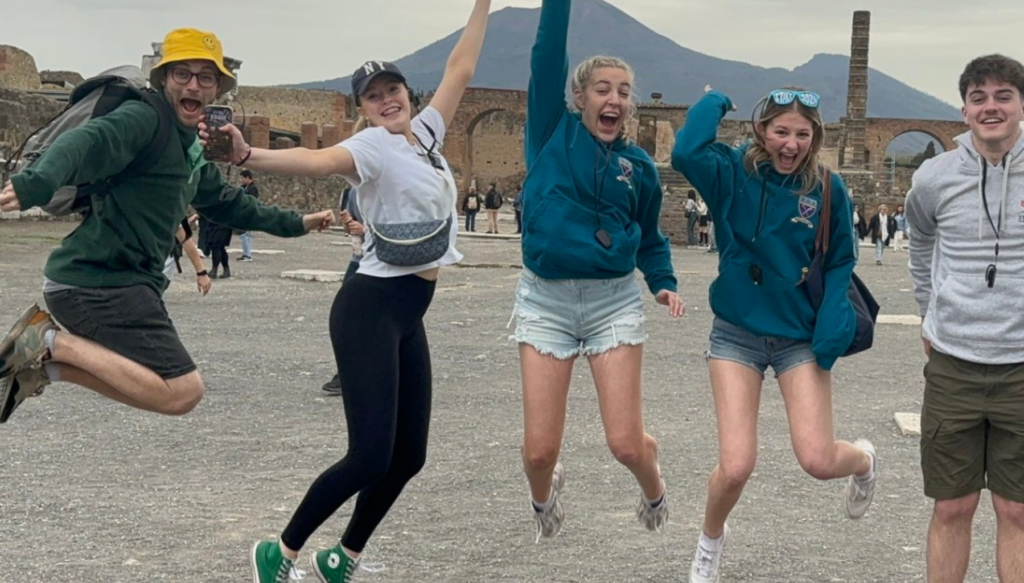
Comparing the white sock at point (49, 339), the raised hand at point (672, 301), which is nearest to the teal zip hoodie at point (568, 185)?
the raised hand at point (672, 301)

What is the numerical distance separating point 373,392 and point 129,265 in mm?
1077

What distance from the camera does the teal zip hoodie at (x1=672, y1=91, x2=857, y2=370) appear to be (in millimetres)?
5445

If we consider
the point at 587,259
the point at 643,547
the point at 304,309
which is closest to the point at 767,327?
the point at 587,259

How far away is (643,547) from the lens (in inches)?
245

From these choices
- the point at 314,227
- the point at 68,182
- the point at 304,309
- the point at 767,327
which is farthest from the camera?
the point at 304,309

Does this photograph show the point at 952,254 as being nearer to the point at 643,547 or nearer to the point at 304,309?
the point at 643,547

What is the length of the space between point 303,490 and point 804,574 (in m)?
2.72

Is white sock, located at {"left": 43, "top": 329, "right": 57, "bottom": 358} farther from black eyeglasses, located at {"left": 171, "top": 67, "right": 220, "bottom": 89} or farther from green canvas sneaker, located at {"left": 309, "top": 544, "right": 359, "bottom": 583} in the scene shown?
green canvas sneaker, located at {"left": 309, "top": 544, "right": 359, "bottom": 583}

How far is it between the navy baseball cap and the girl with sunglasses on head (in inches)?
44.2

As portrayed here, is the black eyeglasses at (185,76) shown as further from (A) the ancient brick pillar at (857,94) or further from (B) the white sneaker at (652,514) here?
(A) the ancient brick pillar at (857,94)

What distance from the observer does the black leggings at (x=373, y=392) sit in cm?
517

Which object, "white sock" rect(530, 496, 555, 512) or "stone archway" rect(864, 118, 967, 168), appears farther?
"stone archway" rect(864, 118, 967, 168)

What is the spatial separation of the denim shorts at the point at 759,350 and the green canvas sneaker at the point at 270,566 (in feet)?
6.11

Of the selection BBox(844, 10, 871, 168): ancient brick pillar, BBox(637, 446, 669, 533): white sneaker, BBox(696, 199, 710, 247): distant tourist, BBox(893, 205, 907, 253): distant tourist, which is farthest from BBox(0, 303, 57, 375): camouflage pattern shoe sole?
BBox(844, 10, 871, 168): ancient brick pillar
